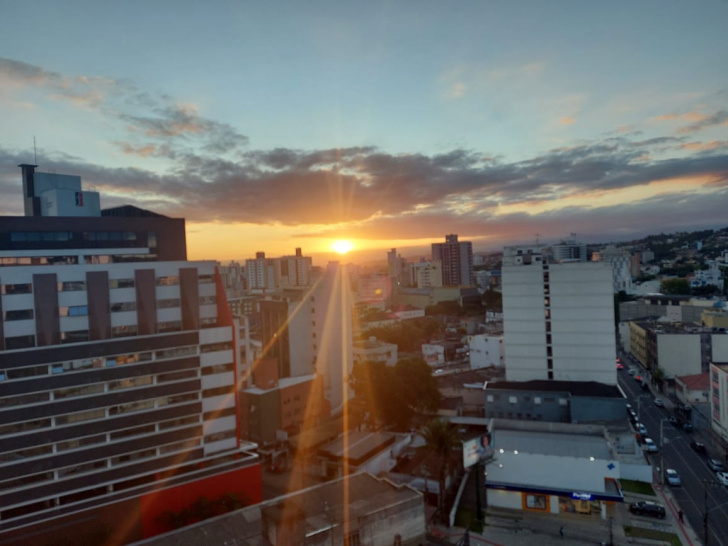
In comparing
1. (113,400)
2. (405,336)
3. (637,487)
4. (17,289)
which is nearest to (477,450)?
(637,487)

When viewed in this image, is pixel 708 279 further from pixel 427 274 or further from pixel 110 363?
pixel 110 363

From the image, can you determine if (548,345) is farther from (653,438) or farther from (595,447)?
(595,447)

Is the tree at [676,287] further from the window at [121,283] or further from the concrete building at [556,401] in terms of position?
the window at [121,283]

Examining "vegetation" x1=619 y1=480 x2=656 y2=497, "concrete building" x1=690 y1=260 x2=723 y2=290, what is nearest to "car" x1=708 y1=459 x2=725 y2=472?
"vegetation" x1=619 y1=480 x2=656 y2=497

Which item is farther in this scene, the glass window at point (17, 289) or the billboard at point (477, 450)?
the billboard at point (477, 450)

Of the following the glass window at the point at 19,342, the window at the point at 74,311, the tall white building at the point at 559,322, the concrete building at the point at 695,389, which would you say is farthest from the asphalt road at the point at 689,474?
the glass window at the point at 19,342

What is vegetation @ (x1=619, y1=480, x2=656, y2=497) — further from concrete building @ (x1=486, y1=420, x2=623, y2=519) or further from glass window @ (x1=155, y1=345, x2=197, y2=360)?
glass window @ (x1=155, y1=345, x2=197, y2=360)

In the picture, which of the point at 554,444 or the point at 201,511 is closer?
the point at 201,511
